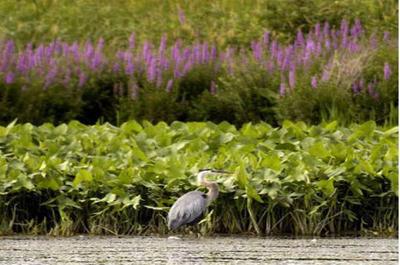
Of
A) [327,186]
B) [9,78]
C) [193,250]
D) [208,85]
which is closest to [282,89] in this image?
[208,85]

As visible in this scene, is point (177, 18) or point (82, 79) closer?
point (82, 79)

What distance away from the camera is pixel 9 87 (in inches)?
455

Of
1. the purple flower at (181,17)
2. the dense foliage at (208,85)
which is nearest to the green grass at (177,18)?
the purple flower at (181,17)

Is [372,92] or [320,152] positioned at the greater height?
[372,92]

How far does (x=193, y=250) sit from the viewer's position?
23.9ft

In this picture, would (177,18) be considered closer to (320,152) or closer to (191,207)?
(320,152)

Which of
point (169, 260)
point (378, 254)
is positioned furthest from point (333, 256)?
point (169, 260)

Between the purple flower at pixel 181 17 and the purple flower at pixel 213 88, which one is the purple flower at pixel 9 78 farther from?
the purple flower at pixel 181 17

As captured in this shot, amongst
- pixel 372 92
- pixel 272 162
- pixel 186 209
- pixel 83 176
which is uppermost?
pixel 372 92

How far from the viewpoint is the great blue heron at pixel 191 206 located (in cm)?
764

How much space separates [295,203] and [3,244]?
1955 mm

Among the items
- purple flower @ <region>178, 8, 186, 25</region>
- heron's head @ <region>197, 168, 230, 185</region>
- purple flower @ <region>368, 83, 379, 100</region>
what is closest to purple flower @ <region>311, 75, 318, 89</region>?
purple flower @ <region>368, 83, 379, 100</region>

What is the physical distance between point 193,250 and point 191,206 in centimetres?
45

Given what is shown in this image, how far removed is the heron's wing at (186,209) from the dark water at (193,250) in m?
0.14
